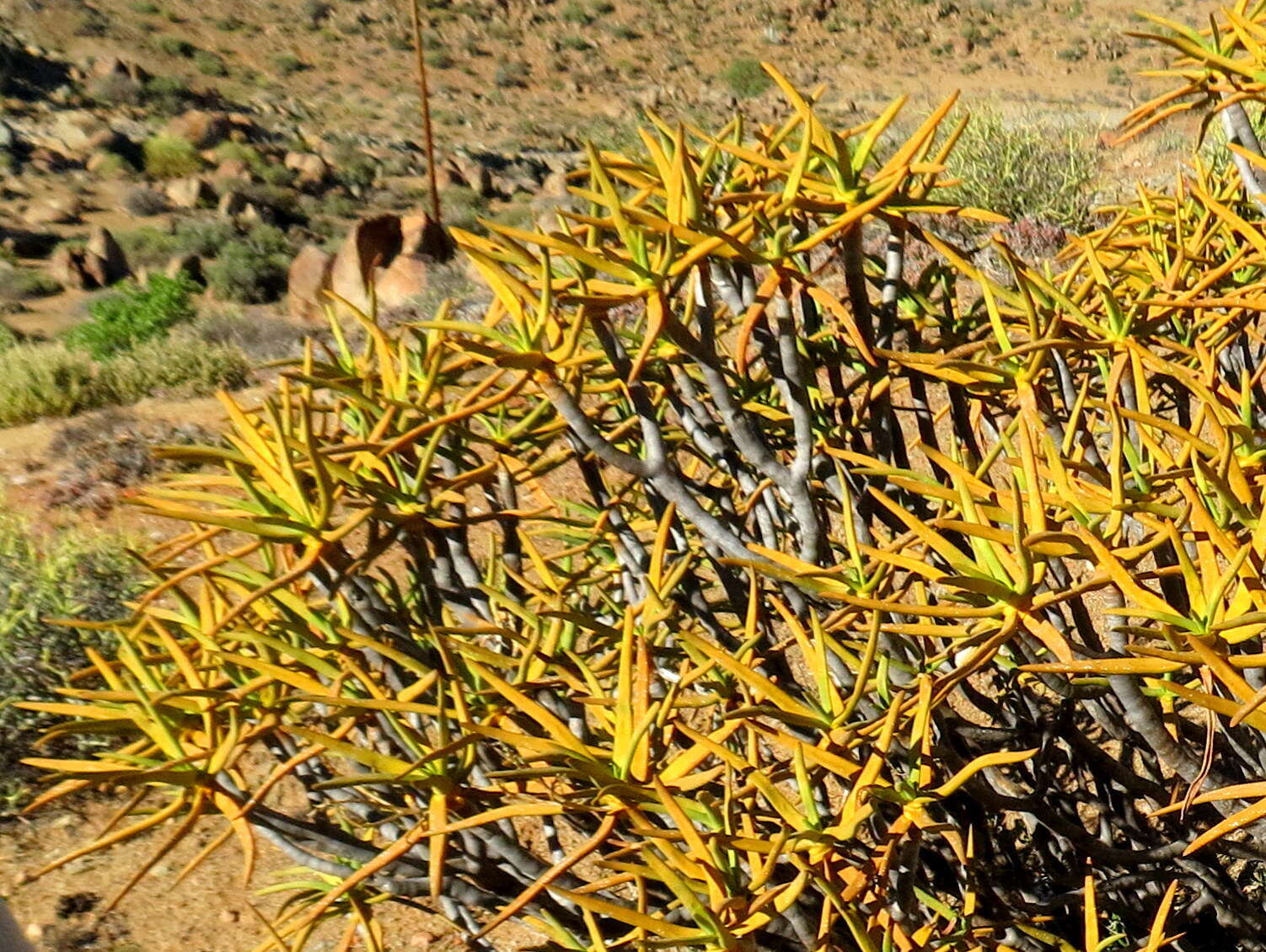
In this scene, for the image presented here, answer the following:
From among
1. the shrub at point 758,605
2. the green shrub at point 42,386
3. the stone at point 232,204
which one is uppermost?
the shrub at point 758,605

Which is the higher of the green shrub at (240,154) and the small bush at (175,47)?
the small bush at (175,47)

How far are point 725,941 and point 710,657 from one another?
10.3 inches

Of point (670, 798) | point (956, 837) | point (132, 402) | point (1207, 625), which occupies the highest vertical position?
point (1207, 625)

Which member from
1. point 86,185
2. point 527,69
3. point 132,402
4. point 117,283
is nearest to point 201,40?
point 527,69

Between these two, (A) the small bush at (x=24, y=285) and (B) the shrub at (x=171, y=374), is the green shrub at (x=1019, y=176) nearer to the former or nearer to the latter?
(B) the shrub at (x=171, y=374)

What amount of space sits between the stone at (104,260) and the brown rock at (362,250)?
4.25 m

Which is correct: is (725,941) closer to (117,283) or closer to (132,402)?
(132,402)

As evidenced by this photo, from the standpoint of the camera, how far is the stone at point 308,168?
22641mm

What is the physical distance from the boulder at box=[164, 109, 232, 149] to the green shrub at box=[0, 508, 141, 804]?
20977mm

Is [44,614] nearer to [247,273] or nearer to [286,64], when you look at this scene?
[247,273]

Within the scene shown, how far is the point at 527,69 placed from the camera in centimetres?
3716

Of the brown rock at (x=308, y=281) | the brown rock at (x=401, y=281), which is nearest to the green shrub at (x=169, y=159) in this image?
the brown rock at (x=308, y=281)

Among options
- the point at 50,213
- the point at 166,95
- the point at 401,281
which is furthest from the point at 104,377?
the point at 166,95

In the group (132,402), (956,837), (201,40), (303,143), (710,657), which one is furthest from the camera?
(201,40)
